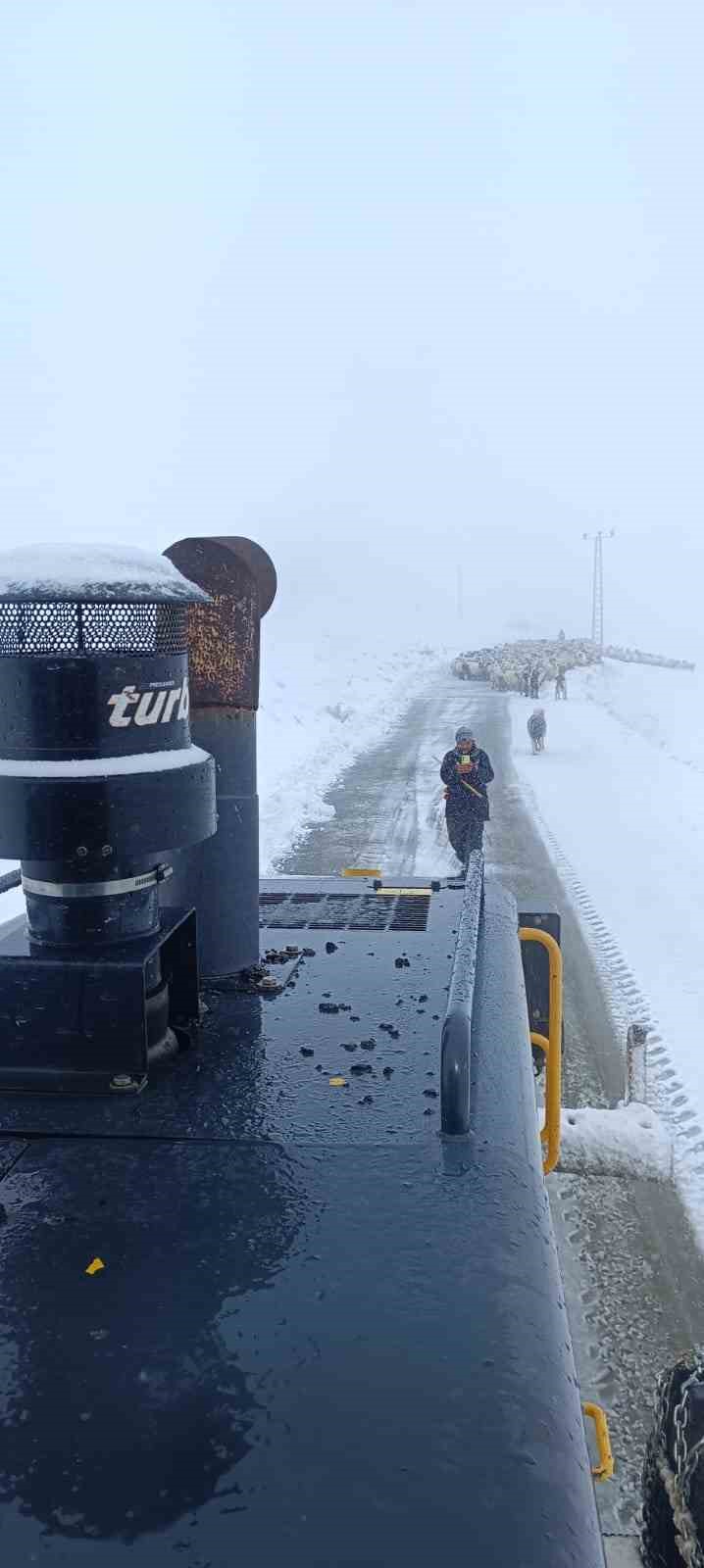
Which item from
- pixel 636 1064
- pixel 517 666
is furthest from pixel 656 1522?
pixel 517 666

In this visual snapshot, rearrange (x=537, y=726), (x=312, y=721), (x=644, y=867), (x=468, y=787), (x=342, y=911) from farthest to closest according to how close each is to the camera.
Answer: (x=312, y=721) < (x=537, y=726) < (x=644, y=867) < (x=468, y=787) < (x=342, y=911)

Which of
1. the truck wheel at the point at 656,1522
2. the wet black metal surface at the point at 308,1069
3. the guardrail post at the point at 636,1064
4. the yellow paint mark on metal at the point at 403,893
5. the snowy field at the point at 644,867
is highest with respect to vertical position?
the wet black metal surface at the point at 308,1069

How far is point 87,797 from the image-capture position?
2479 millimetres

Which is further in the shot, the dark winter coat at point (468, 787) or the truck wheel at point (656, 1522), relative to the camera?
the dark winter coat at point (468, 787)

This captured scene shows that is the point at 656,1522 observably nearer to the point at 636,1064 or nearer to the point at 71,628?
the point at 71,628

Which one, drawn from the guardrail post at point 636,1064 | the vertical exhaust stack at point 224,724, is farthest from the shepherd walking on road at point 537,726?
the vertical exhaust stack at point 224,724

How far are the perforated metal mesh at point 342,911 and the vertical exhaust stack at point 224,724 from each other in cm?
76


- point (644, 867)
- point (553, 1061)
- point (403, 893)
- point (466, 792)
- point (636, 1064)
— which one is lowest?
point (644, 867)

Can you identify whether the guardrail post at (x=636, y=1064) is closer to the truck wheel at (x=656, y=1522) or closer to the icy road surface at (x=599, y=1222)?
the icy road surface at (x=599, y=1222)

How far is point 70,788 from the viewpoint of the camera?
8.11ft

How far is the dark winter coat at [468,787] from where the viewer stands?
1101 cm

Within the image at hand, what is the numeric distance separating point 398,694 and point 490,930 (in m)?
32.6

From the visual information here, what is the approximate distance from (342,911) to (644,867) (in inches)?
303

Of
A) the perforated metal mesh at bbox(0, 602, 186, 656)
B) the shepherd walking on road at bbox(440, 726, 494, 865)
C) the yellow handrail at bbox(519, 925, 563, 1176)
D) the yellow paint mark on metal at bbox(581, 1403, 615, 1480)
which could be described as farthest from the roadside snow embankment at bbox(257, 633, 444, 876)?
the yellow paint mark on metal at bbox(581, 1403, 615, 1480)
